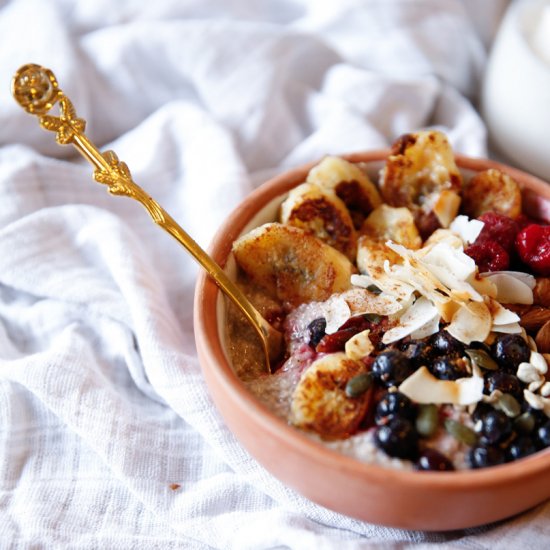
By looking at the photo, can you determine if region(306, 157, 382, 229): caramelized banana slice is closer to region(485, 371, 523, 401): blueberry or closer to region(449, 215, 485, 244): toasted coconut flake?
region(449, 215, 485, 244): toasted coconut flake

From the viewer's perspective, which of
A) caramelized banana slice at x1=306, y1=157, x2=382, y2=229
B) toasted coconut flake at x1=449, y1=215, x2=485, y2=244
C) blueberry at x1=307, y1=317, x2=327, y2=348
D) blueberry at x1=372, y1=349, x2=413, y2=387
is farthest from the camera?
caramelized banana slice at x1=306, y1=157, x2=382, y2=229

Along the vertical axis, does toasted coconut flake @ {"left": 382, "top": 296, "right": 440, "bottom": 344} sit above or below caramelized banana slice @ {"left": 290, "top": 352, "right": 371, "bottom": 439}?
below

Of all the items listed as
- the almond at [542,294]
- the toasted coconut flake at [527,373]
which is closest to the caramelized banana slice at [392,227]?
the almond at [542,294]

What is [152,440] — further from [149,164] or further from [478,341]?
[149,164]

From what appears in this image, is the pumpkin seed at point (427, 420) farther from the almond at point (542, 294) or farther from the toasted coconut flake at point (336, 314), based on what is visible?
the almond at point (542, 294)

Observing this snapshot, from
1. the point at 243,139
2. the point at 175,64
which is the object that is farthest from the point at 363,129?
the point at 175,64

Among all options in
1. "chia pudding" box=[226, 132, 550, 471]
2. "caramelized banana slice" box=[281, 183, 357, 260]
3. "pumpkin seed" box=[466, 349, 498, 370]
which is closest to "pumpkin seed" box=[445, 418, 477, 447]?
"chia pudding" box=[226, 132, 550, 471]

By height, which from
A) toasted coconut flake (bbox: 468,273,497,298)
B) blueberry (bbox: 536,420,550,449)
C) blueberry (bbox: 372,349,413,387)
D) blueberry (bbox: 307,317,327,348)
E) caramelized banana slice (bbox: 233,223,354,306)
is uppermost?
→ caramelized banana slice (bbox: 233,223,354,306)
